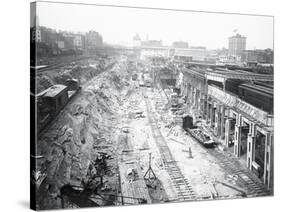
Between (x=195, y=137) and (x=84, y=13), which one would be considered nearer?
(x=84, y=13)

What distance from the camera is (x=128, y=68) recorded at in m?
5.70

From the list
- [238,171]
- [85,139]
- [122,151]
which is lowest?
[238,171]

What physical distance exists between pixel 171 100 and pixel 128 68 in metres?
0.77

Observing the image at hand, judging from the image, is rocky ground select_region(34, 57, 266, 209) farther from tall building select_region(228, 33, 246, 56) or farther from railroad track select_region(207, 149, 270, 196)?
tall building select_region(228, 33, 246, 56)

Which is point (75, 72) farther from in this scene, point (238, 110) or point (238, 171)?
point (238, 171)

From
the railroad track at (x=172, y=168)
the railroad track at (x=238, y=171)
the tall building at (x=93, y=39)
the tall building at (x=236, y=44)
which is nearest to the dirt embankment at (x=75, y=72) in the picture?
the tall building at (x=93, y=39)

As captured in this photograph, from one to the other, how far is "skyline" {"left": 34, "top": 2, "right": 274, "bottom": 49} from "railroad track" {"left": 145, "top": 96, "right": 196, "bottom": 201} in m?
1.04

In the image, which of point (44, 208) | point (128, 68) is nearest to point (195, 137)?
point (128, 68)

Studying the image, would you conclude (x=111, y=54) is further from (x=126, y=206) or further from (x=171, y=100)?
(x=126, y=206)

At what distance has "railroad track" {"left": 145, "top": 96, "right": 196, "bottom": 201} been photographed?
558 centimetres

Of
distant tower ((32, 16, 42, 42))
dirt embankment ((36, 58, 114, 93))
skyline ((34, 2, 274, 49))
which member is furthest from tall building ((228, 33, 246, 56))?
distant tower ((32, 16, 42, 42))

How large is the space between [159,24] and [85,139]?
1.85m

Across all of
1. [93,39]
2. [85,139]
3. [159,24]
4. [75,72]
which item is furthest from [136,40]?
Answer: [85,139]

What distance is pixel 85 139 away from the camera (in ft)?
17.5
